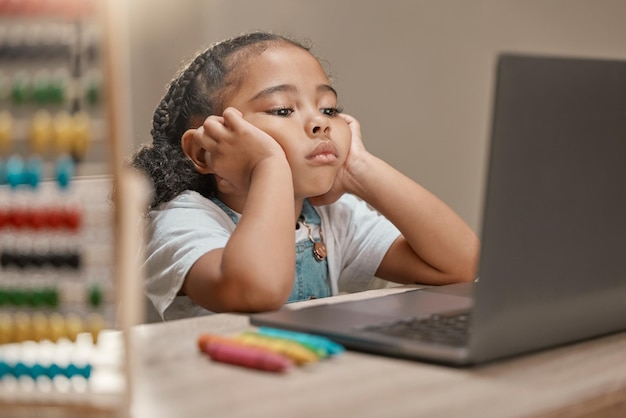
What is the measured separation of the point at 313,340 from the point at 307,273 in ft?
2.15

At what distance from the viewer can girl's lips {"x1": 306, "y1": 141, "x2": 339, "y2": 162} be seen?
137 cm

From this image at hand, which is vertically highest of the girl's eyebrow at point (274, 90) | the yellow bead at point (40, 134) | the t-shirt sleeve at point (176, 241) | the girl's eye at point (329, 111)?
the girl's eyebrow at point (274, 90)

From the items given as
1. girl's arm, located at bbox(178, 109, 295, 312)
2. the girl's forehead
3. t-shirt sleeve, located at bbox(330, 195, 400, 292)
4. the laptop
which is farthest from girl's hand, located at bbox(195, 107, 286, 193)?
the laptop

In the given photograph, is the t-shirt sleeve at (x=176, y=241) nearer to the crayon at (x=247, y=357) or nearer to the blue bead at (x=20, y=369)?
the crayon at (x=247, y=357)

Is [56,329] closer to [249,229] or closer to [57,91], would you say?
[57,91]

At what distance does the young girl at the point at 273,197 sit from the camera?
116 centimetres

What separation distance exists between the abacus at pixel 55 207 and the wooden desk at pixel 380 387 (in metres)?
0.05

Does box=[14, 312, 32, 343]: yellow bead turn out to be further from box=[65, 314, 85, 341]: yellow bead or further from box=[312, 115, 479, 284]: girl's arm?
box=[312, 115, 479, 284]: girl's arm

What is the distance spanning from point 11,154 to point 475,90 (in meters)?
1.57

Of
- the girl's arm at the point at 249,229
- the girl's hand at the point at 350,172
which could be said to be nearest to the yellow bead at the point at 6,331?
the girl's arm at the point at 249,229

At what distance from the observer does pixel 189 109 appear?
61.1 inches

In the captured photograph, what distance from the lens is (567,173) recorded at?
0.77 metres

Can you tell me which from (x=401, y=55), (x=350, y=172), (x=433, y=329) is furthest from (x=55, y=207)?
(x=401, y=55)

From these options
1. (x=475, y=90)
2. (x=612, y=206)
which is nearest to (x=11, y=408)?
(x=612, y=206)
